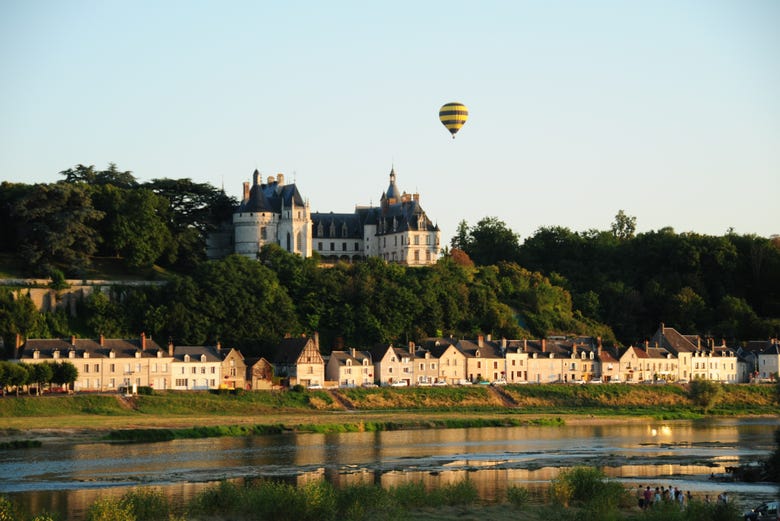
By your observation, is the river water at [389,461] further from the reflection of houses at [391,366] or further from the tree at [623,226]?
the tree at [623,226]

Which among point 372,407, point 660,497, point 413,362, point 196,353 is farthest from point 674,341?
point 660,497

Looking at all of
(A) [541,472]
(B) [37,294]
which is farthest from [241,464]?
(B) [37,294]

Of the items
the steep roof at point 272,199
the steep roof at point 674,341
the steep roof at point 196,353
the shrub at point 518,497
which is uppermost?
the steep roof at point 272,199

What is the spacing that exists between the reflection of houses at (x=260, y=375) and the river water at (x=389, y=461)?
50.8 feet

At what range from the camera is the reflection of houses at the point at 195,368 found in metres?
86.8

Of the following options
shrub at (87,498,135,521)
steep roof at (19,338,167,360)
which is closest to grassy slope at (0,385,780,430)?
steep roof at (19,338,167,360)

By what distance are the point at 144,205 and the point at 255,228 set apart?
38.9 feet

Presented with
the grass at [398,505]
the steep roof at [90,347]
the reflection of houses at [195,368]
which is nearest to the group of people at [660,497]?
the grass at [398,505]

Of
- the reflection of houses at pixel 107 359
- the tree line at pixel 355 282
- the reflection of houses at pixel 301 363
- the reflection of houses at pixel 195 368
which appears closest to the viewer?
the reflection of houses at pixel 107 359

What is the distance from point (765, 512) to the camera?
134 feet

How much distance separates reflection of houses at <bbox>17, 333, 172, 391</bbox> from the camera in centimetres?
8325

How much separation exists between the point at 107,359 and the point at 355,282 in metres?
25.3

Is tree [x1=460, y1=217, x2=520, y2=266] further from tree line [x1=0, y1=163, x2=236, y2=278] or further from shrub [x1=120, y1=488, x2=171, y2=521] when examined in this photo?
shrub [x1=120, y1=488, x2=171, y2=521]

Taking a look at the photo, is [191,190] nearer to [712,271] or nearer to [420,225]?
[420,225]
